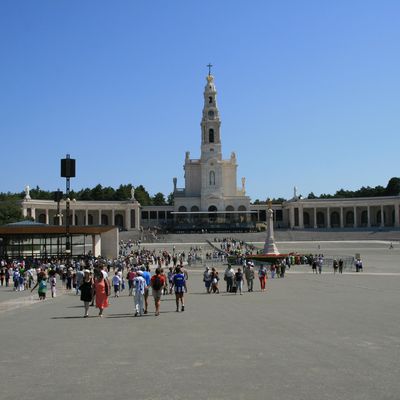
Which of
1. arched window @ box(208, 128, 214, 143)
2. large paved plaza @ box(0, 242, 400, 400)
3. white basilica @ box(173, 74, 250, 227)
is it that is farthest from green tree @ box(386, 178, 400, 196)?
large paved plaza @ box(0, 242, 400, 400)

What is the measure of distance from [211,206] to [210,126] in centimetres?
Answer: 1531

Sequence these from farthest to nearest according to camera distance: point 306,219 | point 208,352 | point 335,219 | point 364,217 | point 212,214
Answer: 1. point 335,219
2. point 306,219
3. point 364,217
4. point 212,214
5. point 208,352

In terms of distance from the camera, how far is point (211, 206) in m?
104

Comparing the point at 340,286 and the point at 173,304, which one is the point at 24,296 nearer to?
the point at 173,304

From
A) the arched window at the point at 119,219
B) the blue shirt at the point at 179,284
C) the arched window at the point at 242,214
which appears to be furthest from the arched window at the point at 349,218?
the blue shirt at the point at 179,284

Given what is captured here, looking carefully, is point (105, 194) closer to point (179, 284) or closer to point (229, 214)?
point (229, 214)

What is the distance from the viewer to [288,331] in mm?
12461

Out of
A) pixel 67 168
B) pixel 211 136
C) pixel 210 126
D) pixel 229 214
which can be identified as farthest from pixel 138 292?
pixel 211 136

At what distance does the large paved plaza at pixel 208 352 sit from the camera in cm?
755

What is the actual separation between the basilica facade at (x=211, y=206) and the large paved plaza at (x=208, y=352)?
267 ft

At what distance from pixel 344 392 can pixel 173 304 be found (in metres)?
12.7

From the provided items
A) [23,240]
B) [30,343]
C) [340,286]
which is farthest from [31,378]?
[23,240]

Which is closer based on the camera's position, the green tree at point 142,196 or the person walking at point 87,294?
the person walking at point 87,294

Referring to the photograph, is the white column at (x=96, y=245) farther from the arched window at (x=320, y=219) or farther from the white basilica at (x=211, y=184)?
the arched window at (x=320, y=219)
